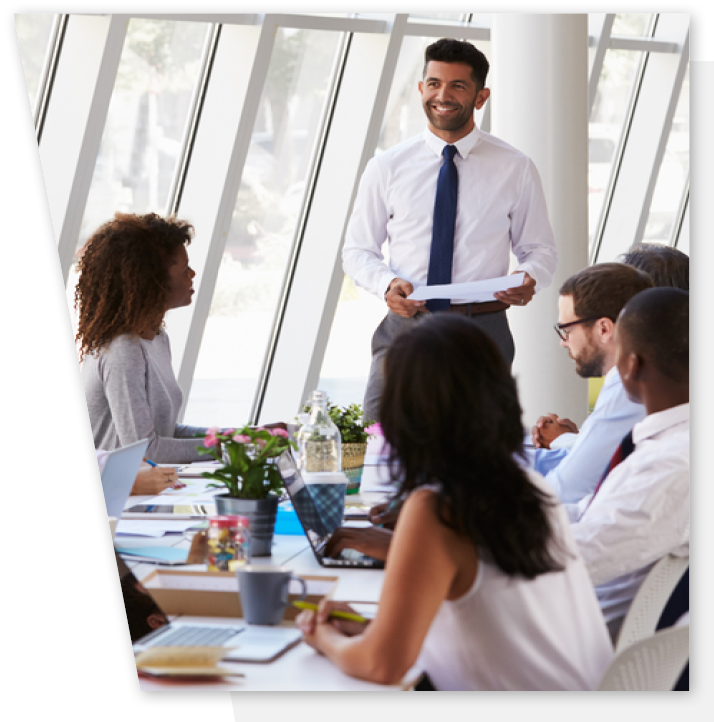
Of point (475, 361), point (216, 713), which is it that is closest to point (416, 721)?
point (216, 713)

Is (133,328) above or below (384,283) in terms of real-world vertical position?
below

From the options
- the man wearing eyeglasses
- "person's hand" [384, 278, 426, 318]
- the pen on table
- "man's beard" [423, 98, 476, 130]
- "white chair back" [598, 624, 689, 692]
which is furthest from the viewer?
"man's beard" [423, 98, 476, 130]

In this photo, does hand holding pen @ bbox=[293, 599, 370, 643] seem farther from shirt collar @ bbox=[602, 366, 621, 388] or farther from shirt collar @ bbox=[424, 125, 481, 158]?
shirt collar @ bbox=[424, 125, 481, 158]

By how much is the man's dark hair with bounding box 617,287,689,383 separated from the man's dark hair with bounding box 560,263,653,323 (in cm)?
10

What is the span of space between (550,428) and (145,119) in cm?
134

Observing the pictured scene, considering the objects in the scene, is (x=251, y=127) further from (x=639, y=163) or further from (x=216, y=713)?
(x=216, y=713)

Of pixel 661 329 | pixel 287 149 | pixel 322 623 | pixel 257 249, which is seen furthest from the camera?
Answer: pixel 287 149

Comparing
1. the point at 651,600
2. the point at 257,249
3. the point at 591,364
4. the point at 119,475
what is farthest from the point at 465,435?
the point at 257,249

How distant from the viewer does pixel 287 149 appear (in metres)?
2.64

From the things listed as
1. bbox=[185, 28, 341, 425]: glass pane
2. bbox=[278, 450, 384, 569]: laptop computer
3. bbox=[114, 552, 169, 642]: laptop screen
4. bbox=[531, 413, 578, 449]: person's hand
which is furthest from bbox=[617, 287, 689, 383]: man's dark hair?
bbox=[114, 552, 169, 642]: laptop screen

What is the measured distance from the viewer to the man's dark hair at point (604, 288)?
204 centimetres

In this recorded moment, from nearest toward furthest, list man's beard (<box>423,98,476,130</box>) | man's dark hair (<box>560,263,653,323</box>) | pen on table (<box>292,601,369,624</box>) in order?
pen on table (<box>292,601,369,624</box>), man's dark hair (<box>560,263,653,323</box>), man's beard (<box>423,98,476,130</box>)

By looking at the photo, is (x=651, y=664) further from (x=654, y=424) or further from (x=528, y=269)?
(x=528, y=269)

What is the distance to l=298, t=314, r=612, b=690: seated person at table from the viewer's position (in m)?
1.23
